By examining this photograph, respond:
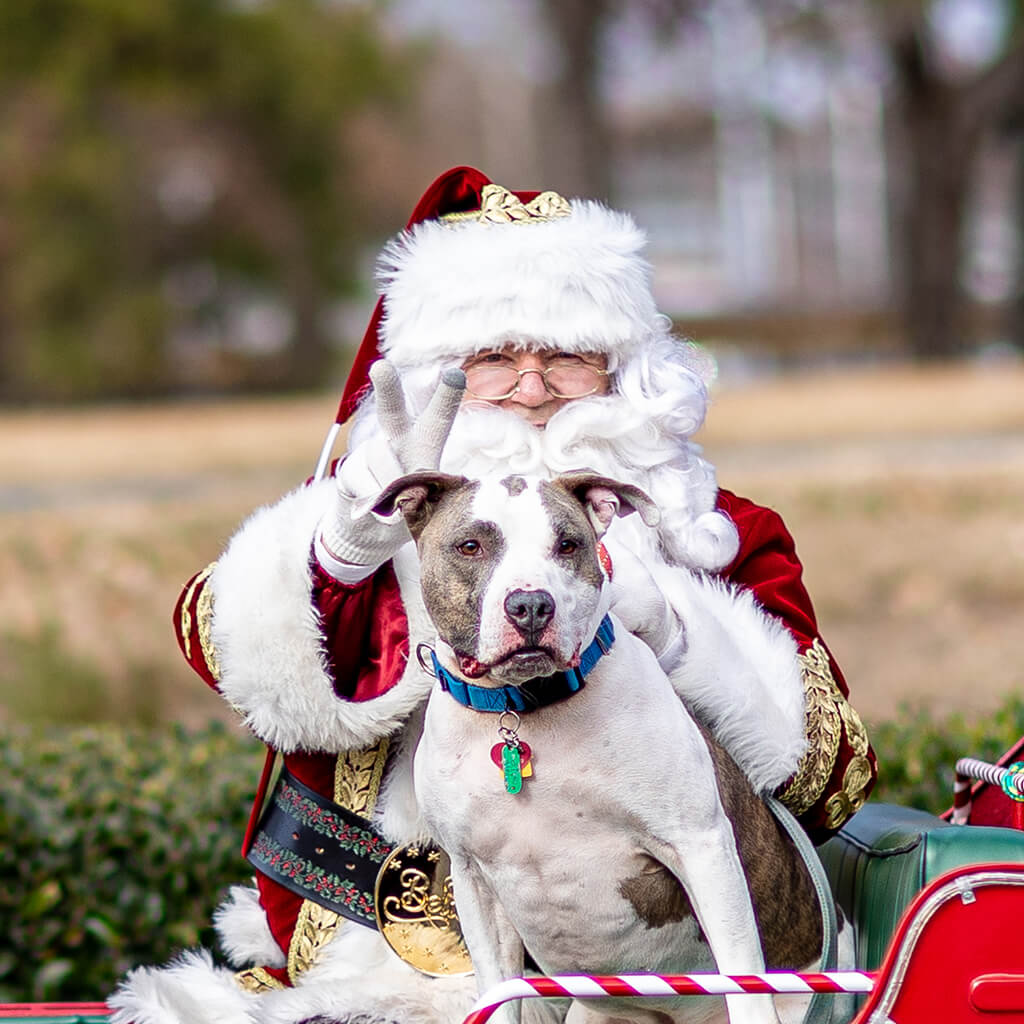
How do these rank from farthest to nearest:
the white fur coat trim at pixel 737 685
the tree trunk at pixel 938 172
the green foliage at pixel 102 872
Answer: the tree trunk at pixel 938 172
the green foliage at pixel 102 872
the white fur coat trim at pixel 737 685

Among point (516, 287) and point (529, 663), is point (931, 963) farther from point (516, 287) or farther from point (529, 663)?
point (516, 287)

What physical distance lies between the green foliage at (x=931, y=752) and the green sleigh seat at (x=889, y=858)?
0.95 meters

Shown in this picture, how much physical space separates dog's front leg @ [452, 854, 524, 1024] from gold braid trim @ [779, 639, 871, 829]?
0.58m

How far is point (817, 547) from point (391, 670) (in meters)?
6.29

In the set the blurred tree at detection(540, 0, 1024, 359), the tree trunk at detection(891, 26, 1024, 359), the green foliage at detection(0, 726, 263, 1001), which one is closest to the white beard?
the green foliage at detection(0, 726, 263, 1001)

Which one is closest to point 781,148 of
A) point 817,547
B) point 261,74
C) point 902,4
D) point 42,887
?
point 261,74

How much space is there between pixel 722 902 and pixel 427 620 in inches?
32.2

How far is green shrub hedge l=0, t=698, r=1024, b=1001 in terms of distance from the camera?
396 centimetres

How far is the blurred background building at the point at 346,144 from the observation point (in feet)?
53.1

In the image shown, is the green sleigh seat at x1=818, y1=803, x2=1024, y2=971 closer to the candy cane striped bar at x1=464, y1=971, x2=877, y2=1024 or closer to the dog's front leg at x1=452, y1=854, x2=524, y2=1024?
the candy cane striped bar at x1=464, y1=971, x2=877, y2=1024

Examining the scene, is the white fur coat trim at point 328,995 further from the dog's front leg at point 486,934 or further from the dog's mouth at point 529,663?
the dog's mouth at point 529,663

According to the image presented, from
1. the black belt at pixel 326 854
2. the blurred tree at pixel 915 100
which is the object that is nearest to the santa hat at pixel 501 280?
the black belt at pixel 326 854

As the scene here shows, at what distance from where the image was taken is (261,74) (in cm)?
2439

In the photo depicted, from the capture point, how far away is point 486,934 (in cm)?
257
